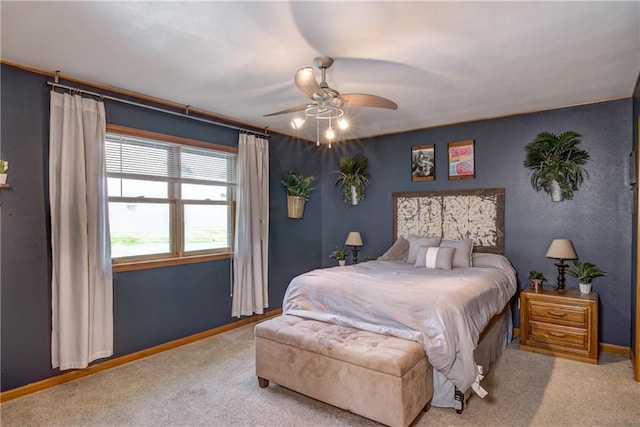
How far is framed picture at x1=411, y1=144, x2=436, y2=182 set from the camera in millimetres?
4727

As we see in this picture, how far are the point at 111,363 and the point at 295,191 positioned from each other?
2910 mm

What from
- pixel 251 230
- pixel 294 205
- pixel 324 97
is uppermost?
pixel 324 97

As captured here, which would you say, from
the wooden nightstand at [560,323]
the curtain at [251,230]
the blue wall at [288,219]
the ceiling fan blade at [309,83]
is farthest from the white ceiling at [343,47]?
the wooden nightstand at [560,323]

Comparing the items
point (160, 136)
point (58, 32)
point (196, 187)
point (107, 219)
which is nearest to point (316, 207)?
point (196, 187)

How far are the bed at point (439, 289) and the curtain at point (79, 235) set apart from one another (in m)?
1.65

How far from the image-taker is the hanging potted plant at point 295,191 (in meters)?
5.05

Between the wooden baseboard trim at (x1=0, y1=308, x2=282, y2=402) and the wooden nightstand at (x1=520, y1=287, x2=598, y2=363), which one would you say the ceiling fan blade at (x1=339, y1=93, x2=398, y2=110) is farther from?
the wooden baseboard trim at (x1=0, y1=308, x2=282, y2=402)

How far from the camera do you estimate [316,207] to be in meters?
5.68

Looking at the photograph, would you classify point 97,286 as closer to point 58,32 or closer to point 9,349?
point 9,349

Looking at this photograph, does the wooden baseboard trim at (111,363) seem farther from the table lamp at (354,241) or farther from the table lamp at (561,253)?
the table lamp at (561,253)

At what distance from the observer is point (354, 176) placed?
5.28 meters

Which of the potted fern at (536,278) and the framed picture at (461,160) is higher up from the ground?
the framed picture at (461,160)

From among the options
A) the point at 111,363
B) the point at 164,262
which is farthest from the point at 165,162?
the point at 111,363

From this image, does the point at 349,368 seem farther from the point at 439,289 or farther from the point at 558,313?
the point at 558,313
